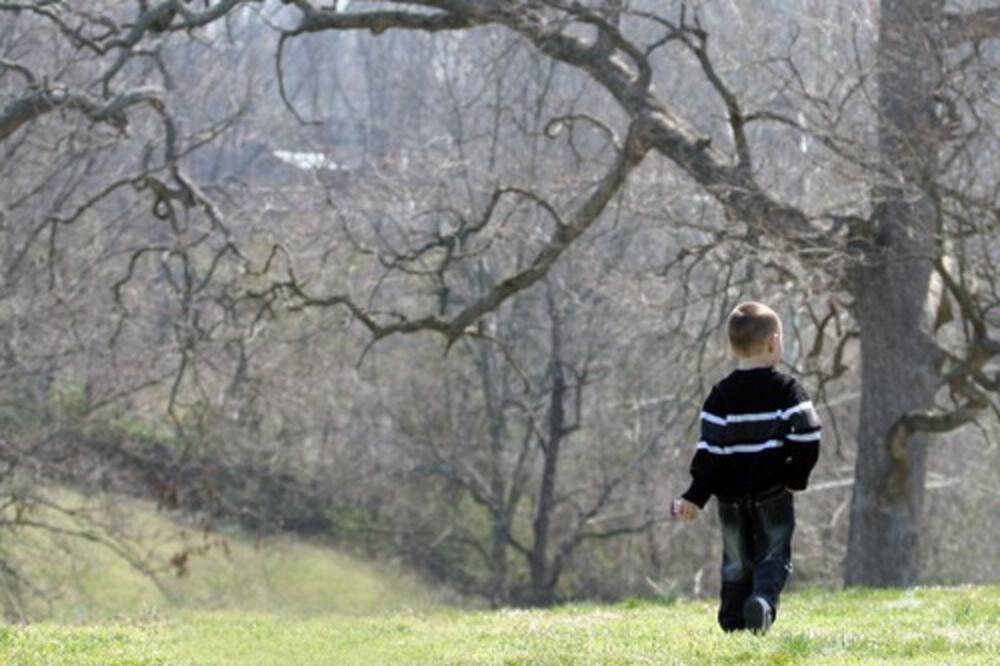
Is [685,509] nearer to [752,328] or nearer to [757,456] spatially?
[757,456]

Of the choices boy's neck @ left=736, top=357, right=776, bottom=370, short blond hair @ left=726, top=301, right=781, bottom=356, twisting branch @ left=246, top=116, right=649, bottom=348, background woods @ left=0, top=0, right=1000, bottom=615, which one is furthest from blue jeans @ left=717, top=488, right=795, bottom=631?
twisting branch @ left=246, top=116, right=649, bottom=348

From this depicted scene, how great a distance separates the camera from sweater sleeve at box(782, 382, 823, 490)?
360 inches

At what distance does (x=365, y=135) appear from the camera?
50750 mm

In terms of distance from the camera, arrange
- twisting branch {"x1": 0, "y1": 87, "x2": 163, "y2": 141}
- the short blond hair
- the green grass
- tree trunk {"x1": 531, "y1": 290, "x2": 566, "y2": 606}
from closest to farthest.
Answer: the green grass
the short blond hair
twisting branch {"x1": 0, "y1": 87, "x2": 163, "y2": 141}
tree trunk {"x1": 531, "y1": 290, "x2": 566, "y2": 606}

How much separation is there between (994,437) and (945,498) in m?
5.51

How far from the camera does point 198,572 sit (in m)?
38.9

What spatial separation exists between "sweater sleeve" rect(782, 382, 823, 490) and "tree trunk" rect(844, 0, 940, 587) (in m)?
10.4

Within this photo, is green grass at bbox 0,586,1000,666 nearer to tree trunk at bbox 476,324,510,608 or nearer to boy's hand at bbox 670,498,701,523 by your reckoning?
boy's hand at bbox 670,498,701,523

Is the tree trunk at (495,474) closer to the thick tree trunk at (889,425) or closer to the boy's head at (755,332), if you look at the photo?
the thick tree trunk at (889,425)

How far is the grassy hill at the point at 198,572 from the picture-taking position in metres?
33.4

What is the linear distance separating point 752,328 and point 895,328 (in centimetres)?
1209

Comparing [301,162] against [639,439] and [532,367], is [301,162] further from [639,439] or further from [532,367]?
[639,439]

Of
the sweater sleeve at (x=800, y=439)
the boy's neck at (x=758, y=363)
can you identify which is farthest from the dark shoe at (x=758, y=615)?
the boy's neck at (x=758, y=363)

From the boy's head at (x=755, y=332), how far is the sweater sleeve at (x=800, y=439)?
0.28 m
